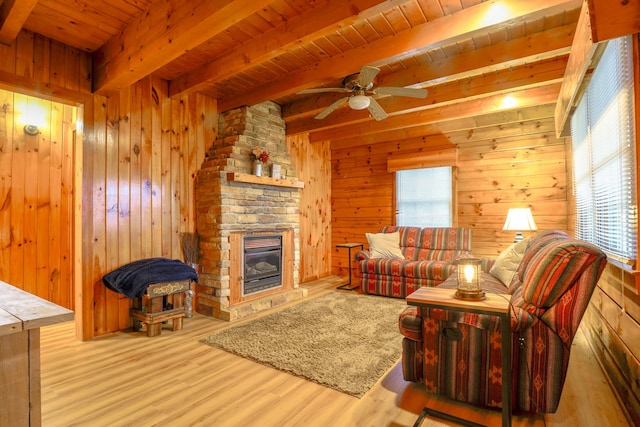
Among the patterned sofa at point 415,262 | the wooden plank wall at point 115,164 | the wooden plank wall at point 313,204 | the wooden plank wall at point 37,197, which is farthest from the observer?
the wooden plank wall at point 313,204

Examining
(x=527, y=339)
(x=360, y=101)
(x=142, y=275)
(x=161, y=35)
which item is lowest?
(x=527, y=339)

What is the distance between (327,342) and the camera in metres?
2.80

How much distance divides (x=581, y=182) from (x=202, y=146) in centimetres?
429

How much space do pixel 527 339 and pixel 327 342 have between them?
1564 mm

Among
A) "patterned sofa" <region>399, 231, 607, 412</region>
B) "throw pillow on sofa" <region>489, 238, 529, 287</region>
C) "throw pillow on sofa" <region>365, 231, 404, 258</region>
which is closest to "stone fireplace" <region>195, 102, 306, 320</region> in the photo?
"throw pillow on sofa" <region>365, 231, 404, 258</region>

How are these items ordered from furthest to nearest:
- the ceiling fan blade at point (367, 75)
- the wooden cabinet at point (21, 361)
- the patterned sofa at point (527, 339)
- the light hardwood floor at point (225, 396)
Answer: the ceiling fan blade at point (367, 75)
the light hardwood floor at point (225, 396)
the patterned sofa at point (527, 339)
the wooden cabinet at point (21, 361)

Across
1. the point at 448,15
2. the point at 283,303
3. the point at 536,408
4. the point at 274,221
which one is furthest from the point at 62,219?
the point at 536,408

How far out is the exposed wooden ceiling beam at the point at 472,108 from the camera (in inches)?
145

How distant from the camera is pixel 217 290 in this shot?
3658 mm

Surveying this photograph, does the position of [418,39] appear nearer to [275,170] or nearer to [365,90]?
[365,90]

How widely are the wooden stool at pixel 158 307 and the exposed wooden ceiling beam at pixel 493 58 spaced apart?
310 cm

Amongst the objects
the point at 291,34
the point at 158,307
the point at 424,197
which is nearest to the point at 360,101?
the point at 291,34

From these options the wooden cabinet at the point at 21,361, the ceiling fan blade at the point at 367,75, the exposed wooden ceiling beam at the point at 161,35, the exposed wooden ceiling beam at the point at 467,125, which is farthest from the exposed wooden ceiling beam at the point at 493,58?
the wooden cabinet at the point at 21,361

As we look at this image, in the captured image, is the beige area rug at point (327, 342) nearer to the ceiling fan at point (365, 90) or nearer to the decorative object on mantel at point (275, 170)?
the decorative object on mantel at point (275, 170)
